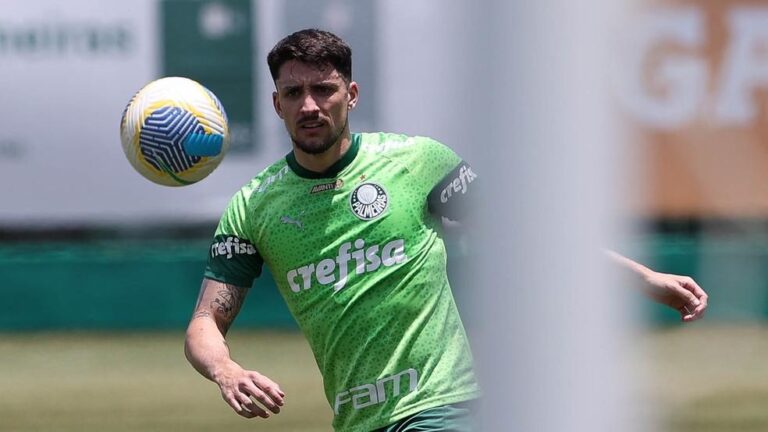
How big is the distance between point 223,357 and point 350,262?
1.81 feet

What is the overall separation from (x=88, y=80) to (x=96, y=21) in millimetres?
584

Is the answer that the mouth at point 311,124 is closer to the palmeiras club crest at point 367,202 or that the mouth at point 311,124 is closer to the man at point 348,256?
the man at point 348,256

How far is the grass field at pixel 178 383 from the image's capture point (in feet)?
28.6

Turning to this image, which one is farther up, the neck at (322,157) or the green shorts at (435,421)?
the neck at (322,157)

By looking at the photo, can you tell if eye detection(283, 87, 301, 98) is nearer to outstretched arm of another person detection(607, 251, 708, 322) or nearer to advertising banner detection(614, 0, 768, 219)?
outstretched arm of another person detection(607, 251, 708, 322)

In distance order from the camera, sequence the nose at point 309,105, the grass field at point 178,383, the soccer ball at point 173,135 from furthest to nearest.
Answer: the grass field at point 178,383
the soccer ball at point 173,135
the nose at point 309,105

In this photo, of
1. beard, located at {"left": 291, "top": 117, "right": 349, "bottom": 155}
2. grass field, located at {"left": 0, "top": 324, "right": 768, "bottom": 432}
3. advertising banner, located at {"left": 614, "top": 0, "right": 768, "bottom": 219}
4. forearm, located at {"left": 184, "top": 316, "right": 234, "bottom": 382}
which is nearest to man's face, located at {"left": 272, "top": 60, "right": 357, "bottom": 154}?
beard, located at {"left": 291, "top": 117, "right": 349, "bottom": 155}

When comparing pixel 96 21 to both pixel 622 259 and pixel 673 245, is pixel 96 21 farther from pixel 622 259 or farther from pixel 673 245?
pixel 622 259

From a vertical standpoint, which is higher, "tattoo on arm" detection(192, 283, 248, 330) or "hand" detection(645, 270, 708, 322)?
"hand" detection(645, 270, 708, 322)

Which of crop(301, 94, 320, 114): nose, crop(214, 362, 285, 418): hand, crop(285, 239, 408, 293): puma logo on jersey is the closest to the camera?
crop(214, 362, 285, 418): hand

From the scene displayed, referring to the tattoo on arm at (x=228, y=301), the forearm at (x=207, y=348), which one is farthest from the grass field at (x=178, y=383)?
the forearm at (x=207, y=348)

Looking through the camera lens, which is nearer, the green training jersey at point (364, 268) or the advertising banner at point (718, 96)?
the green training jersey at point (364, 268)

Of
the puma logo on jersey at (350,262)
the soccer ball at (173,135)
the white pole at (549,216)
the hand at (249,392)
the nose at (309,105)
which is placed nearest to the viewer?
the white pole at (549,216)

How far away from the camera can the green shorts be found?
13.9ft
